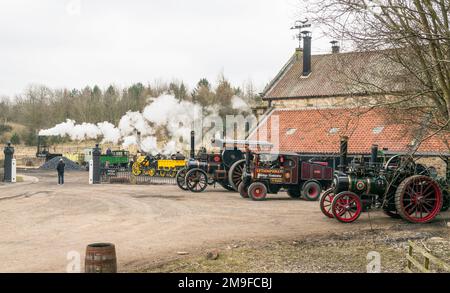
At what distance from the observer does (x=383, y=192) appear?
47.9 ft

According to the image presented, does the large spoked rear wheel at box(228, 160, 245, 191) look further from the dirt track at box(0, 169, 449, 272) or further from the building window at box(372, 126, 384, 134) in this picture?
the building window at box(372, 126, 384, 134)

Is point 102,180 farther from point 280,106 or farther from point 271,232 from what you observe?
point 271,232

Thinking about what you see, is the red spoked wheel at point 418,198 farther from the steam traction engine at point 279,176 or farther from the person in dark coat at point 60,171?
the person in dark coat at point 60,171

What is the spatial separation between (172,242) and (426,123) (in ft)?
19.5

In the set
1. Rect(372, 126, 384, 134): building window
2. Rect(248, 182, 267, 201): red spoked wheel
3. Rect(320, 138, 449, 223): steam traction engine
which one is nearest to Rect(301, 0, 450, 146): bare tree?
Rect(320, 138, 449, 223): steam traction engine

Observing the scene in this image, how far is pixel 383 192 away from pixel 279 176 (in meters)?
5.71

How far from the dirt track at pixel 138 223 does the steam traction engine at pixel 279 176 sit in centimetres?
62

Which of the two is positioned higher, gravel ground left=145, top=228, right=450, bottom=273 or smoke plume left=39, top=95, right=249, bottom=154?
smoke plume left=39, top=95, right=249, bottom=154

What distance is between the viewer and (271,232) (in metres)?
12.6

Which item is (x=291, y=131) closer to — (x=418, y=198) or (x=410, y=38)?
(x=418, y=198)

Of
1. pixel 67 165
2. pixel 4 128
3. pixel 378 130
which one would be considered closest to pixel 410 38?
pixel 378 130

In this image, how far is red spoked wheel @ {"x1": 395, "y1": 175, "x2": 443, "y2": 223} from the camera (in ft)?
46.2
